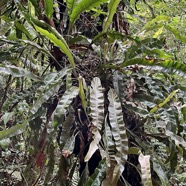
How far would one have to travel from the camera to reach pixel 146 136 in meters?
1.11

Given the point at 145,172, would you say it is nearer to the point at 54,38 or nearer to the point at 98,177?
the point at 98,177

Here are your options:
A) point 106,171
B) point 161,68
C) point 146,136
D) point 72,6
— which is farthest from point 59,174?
point 72,6

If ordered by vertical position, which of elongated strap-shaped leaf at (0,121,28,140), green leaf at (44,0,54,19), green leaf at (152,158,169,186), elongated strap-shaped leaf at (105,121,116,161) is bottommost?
green leaf at (152,158,169,186)

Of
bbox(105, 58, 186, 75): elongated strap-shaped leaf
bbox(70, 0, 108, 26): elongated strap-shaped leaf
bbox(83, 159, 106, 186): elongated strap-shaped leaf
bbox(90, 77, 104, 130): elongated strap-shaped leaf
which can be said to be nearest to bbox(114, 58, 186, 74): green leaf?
bbox(105, 58, 186, 75): elongated strap-shaped leaf

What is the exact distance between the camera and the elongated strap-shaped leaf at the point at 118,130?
2.74 ft

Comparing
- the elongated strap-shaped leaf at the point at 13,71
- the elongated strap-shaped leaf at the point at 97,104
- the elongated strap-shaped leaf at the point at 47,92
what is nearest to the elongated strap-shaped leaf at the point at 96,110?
the elongated strap-shaped leaf at the point at 97,104

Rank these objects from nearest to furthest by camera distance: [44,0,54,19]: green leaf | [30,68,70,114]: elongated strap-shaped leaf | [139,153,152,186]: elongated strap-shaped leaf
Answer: [139,153,152,186]: elongated strap-shaped leaf, [30,68,70,114]: elongated strap-shaped leaf, [44,0,54,19]: green leaf

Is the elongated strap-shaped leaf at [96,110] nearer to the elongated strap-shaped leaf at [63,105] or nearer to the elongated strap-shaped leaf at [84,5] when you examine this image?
the elongated strap-shaped leaf at [63,105]

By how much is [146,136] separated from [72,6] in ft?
1.68

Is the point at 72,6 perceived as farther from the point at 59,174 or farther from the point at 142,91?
the point at 59,174

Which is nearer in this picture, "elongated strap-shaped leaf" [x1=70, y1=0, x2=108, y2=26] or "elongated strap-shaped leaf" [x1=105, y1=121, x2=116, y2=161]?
"elongated strap-shaped leaf" [x1=105, y1=121, x2=116, y2=161]

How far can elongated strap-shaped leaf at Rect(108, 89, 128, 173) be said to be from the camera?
84cm

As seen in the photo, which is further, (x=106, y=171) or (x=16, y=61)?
(x=16, y=61)

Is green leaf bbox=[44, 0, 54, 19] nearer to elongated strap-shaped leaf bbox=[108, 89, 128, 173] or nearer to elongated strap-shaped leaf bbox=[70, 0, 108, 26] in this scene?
elongated strap-shaped leaf bbox=[70, 0, 108, 26]
